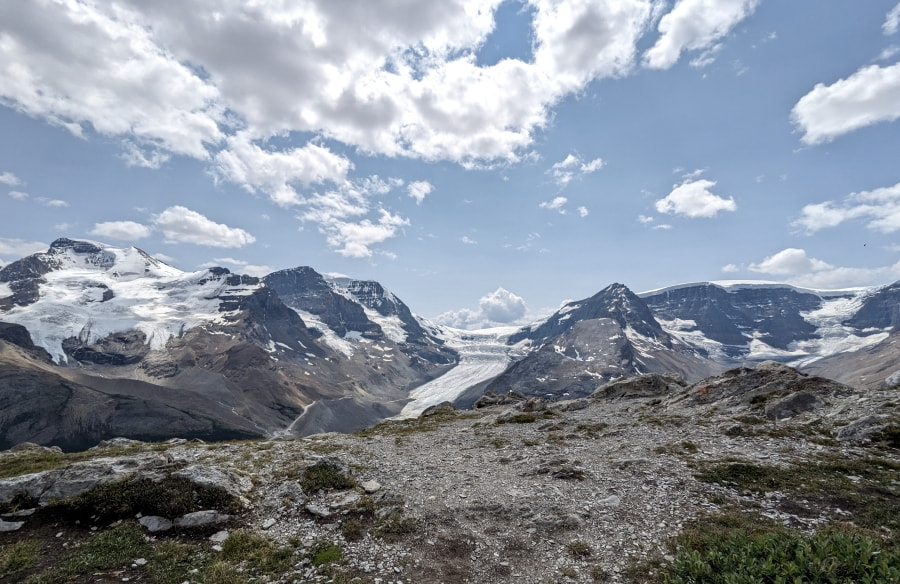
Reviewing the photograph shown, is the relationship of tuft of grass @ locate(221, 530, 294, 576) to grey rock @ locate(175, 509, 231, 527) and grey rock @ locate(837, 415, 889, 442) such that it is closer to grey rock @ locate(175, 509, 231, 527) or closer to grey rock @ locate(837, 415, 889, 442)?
grey rock @ locate(175, 509, 231, 527)

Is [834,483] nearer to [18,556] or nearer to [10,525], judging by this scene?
[18,556]

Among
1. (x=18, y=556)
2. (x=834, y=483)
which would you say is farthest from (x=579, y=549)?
(x=18, y=556)

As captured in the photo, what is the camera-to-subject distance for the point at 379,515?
20.5 m

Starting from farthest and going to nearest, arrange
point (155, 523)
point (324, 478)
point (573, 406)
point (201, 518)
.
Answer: point (573, 406) < point (324, 478) < point (201, 518) < point (155, 523)

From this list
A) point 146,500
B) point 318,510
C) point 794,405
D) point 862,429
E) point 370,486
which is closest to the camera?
point 146,500

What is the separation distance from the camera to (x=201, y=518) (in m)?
20.0

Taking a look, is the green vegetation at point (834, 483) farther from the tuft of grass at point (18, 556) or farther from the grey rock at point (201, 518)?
the tuft of grass at point (18, 556)

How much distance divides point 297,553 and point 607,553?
42.6 feet

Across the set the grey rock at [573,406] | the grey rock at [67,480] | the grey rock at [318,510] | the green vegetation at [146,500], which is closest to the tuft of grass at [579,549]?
the grey rock at [318,510]

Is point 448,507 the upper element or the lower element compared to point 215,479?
lower

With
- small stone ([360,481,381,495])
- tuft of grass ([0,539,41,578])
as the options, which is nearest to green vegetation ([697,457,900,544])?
Result: small stone ([360,481,381,495])

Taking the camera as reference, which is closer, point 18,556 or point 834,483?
point 18,556

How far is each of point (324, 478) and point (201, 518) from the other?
6775 mm

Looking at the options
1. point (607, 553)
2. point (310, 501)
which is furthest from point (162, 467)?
point (607, 553)
